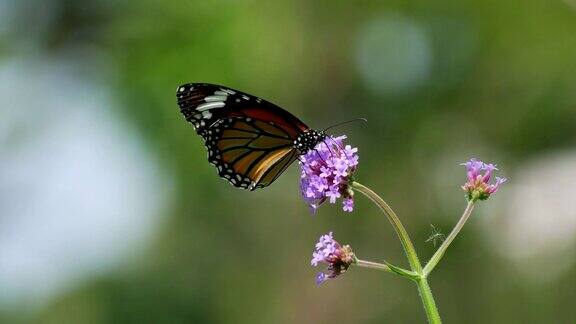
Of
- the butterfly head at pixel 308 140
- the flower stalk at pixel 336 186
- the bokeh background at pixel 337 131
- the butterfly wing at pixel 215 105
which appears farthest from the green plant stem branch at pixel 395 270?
the bokeh background at pixel 337 131

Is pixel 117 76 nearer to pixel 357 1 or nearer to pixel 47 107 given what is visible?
pixel 47 107

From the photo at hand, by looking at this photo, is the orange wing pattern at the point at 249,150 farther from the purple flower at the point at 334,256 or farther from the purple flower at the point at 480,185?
the purple flower at the point at 480,185

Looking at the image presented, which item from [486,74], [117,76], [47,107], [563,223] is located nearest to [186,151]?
[117,76]

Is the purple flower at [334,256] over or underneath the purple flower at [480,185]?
underneath

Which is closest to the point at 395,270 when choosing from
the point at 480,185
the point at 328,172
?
the point at 328,172

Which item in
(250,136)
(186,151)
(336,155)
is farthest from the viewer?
(186,151)

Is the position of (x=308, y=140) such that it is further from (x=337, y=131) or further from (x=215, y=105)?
(x=337, y=131)
